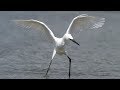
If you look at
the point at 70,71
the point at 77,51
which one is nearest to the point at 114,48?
the point at 77,51

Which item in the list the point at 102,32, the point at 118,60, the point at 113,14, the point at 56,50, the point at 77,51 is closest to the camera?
the point at 56,50

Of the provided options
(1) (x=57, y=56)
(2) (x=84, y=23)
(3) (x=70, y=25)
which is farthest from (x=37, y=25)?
(1) (x=57, y=56)

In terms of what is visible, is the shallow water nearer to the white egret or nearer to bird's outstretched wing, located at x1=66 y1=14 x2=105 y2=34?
the white egret

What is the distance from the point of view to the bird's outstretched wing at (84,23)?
27.0 feet

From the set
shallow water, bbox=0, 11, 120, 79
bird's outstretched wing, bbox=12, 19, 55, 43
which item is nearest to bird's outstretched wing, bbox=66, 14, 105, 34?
bird's outstretched wing, bbox=12, 19, 55, 43

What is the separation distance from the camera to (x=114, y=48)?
11.6 meters

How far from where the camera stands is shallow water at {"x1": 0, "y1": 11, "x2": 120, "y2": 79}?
8.75 metres

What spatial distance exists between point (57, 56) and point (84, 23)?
2.35m

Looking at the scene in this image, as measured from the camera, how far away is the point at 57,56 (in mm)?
10680

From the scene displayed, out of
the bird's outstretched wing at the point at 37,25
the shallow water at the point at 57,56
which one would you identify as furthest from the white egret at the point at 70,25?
the shallow water at the point at 57,56

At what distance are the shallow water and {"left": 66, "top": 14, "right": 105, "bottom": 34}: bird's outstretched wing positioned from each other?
78 centimetres

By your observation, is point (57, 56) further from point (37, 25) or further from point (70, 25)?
point (70, 25)
